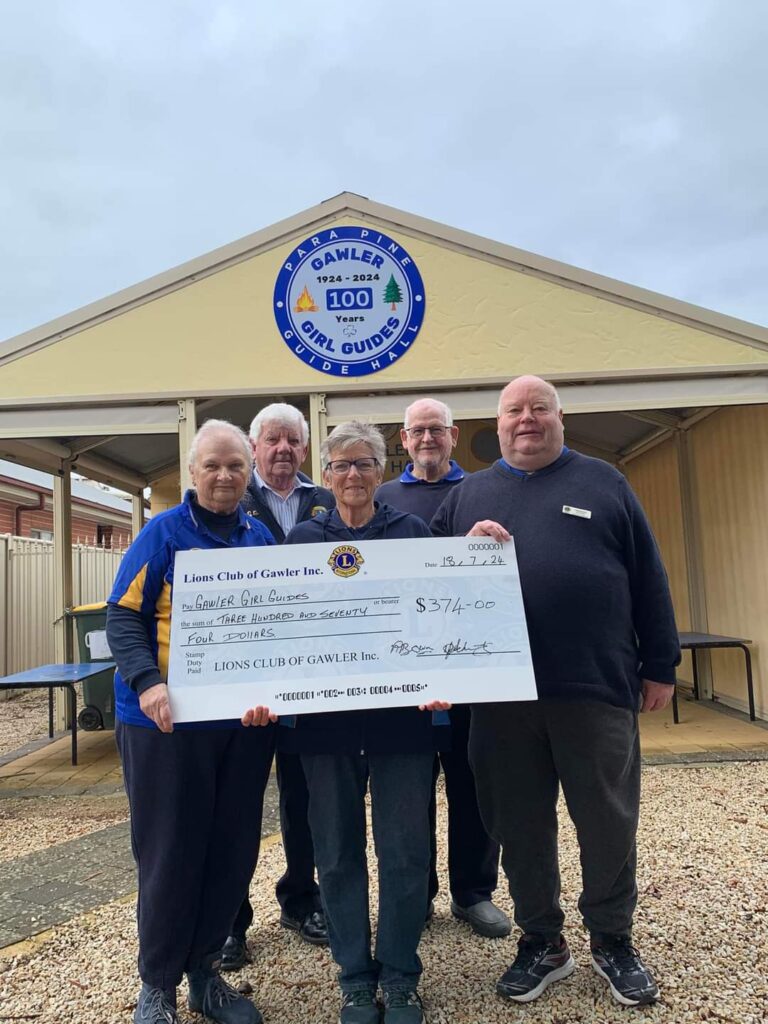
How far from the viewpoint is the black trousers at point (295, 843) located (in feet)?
9.25

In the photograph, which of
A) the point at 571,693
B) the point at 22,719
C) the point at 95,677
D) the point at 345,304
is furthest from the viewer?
the point at 22,719

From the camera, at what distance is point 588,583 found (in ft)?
7.63

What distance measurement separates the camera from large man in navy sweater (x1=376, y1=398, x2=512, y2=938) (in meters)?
2.88

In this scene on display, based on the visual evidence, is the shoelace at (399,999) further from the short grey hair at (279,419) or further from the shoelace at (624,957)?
the short grey hair at (279,419)

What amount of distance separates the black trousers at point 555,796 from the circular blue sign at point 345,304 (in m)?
3.49

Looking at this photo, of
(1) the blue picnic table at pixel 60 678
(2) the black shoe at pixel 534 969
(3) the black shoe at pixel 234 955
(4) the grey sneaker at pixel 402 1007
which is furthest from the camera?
(1) the blue picnic table at pixel 60 678

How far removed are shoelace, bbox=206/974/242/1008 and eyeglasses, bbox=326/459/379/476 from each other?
5.71ft

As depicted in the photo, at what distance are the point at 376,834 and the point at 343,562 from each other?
2.85 ft

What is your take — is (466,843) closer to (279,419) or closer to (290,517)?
(290,517)

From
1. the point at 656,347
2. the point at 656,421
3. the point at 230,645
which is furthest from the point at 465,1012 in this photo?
the point at 656,421

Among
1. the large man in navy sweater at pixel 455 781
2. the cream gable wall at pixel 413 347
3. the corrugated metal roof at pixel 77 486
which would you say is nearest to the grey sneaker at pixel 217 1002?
the large man in navy sweater at pixel 455 781

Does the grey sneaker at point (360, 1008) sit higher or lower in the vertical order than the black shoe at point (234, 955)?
higher

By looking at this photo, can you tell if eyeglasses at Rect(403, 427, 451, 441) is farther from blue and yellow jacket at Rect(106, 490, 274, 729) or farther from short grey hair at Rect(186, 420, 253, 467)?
blue and yellow jacket at Rect(106, 490, 274, 729)

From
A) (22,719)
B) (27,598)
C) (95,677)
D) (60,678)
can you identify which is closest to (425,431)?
Result: (60,678)
